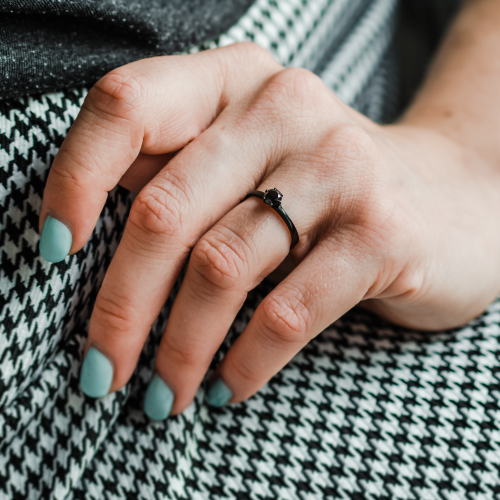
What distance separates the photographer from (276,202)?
47cm

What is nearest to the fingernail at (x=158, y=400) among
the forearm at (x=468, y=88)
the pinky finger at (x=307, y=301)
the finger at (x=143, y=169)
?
the pinky finger at (x=307, y=301)

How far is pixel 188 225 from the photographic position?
1.58ft

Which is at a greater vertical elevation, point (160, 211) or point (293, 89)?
point (293, 89)

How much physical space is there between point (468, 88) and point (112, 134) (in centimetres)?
67

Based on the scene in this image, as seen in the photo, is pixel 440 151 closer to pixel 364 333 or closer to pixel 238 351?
pixel 364 333

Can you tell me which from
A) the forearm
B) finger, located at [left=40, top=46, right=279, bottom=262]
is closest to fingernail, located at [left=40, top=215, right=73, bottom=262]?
finger, located at [left=40, top=46, right=279, bottom=262]

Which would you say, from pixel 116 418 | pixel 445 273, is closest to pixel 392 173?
pixel 445 273

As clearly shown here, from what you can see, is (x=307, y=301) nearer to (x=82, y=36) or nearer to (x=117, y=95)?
(x=117, y=95)

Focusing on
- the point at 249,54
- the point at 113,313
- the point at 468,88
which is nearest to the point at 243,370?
the point at 113,313

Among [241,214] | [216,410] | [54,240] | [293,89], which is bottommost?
[216,410]

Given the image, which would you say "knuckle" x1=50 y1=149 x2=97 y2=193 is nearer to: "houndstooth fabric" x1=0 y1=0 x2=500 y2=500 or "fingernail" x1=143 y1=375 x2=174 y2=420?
"houndstooth fabric" x1=0 y1=0 x2=500 y2=500

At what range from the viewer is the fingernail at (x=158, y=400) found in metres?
0.54

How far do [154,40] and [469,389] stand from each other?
1.96ft

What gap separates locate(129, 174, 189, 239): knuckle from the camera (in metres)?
0.47
